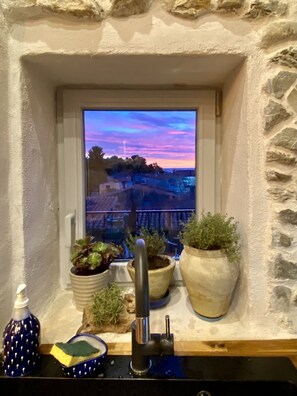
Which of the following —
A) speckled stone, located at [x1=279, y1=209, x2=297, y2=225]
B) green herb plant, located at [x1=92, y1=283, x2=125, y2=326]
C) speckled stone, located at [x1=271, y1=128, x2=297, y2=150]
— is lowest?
green herb plant, located at [x1=92, y1=283, x2=125, y2=326]

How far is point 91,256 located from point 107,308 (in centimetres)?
21

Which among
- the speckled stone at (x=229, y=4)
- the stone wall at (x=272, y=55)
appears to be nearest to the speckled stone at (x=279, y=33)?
the stone wall at (x=272, y=55)

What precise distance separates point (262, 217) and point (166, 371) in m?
0.53

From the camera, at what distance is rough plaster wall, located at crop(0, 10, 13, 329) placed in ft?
2.60

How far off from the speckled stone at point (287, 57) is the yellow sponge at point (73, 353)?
990mm

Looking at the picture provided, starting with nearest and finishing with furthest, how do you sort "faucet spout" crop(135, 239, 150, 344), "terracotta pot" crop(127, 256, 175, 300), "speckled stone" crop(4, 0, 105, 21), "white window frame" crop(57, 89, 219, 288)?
"faucet spout" crop(135, 239, 150, 344) < "speckled stone" crop(4, 0, 105, 21) < "terracotta pot" crop(127, 256, 175, 300) < "white window frame" crop(57, 89, 219, 288)

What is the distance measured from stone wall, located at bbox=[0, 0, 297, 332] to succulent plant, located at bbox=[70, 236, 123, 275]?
575 millimetres

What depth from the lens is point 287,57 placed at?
31.6 inches

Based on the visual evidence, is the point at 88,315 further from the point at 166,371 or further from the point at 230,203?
the point at 230,203

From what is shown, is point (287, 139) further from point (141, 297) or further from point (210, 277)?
point (141, 297)

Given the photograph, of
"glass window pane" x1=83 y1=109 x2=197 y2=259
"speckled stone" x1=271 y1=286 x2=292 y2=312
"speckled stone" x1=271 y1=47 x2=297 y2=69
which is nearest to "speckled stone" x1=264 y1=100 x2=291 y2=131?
"speckled stone" x1=271 y1=47 x2=297 y2=69

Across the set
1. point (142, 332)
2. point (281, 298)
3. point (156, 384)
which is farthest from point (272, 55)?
point (156, 384)

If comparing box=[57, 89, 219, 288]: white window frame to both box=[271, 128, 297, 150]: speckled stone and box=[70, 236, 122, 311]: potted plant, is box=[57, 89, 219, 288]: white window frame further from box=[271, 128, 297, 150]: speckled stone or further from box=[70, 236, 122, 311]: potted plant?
box=[271, 128, 297, 150]: speckled stone

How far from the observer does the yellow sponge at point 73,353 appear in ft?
2.25
